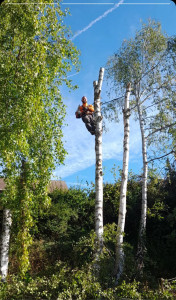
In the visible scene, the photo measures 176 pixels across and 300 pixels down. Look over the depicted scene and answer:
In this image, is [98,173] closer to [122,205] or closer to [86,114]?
[122,205]

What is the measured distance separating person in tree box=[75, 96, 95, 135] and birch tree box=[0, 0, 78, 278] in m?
3.17

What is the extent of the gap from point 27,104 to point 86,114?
4.83 m

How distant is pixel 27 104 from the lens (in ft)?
26.0

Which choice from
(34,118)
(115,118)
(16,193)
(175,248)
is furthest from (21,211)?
(115,118)

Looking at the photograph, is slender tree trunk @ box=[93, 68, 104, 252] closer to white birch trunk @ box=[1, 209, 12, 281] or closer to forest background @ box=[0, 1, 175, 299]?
forest background @ box=[0, 1, 175, 299]

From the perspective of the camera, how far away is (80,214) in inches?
499

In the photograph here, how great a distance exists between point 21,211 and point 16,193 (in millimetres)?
521

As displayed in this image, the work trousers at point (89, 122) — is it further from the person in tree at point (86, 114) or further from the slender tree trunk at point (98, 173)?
the slender tree trunk at point (98, 173)

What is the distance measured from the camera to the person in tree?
12.4 metres

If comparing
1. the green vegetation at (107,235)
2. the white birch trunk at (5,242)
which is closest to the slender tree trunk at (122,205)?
the green vegetation at (107,235)

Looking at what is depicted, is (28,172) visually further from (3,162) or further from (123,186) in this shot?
(123,186)

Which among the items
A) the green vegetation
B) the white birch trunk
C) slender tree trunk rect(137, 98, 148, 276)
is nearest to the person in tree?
slender tree trunk rect(137, 98, 148, 276)

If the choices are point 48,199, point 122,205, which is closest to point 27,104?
point 48,199

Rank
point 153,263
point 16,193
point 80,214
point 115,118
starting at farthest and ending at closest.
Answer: point 115,118
point 80,214
point 153,263
point 16,193
